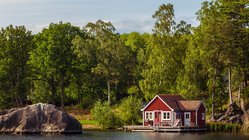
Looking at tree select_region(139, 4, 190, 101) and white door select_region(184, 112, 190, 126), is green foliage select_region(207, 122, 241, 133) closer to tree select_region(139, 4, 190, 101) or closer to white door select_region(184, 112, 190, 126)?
white door select_region(184, 112, 190, 126)

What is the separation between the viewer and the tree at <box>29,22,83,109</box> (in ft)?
295

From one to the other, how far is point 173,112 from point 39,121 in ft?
57.4

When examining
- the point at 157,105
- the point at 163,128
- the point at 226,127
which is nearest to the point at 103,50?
the point at 157,105

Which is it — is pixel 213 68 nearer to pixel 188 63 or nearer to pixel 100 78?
pixel 188 63

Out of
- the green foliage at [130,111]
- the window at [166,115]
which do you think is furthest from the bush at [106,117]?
the window at [166,115]

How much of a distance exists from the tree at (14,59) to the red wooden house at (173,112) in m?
30.1

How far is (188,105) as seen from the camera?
70375mm

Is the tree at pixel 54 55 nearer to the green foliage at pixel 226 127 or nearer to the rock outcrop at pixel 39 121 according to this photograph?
the rock outcrop at pixel 39 121

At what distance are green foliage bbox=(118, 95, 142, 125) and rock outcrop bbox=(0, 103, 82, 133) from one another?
9.30 m

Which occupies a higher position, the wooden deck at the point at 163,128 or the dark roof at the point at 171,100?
the dark roof at the point at 171,100

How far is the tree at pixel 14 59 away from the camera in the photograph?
92.2 m

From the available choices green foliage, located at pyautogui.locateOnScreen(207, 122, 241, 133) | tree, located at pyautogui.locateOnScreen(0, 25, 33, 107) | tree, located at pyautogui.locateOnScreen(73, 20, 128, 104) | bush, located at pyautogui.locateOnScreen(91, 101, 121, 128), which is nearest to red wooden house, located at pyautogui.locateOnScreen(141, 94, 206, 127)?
green foliage, located at pyautogui.locateOnScreen(207, 122, 241, 133)

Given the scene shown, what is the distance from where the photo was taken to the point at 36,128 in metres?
62.4

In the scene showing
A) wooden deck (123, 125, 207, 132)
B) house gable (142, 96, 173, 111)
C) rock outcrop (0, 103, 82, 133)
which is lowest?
wooden deck (123, 125, 207, 132)
